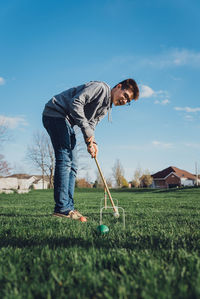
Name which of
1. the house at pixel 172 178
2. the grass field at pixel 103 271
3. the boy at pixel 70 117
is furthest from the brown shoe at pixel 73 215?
the house at pixel 172 178

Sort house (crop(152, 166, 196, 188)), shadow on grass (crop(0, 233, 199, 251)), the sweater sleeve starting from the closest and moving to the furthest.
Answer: shadow on grass (crop(0, 233, 199, 251)) → the sweater sleeve → house (crop(152, 166, 196, 188))

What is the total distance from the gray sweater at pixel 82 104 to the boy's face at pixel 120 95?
0.09 meters

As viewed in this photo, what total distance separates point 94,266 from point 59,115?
105 inches

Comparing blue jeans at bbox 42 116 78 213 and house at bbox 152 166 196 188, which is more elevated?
blue jeans at bbox 42 116 78 213

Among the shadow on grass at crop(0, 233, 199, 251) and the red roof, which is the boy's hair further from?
the red roof

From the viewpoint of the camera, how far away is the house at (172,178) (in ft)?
214

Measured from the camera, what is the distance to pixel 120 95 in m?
3.80

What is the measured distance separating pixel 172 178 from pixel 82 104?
214 feet

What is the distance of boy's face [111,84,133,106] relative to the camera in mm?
3768

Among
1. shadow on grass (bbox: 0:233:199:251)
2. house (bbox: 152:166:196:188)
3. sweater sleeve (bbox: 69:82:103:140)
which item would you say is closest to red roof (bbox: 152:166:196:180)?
house (bbox: 152:166:196:188)

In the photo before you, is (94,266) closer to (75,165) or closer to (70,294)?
(70,294)

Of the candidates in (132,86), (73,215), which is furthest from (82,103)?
(73,215)

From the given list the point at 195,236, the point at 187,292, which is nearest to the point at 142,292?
the point at 187,292

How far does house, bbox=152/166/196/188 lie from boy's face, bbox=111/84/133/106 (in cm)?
6291
